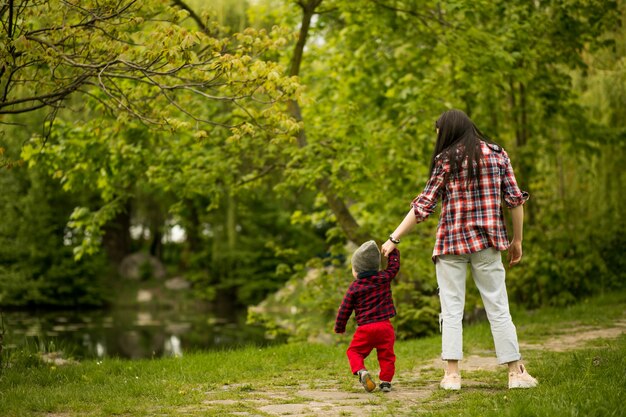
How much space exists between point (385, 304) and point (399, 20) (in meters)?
6.98

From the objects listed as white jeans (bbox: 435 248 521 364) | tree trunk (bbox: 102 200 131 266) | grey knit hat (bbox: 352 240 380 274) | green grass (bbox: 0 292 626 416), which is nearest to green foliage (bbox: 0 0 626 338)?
green grass (bbox: 0 292 626 416)

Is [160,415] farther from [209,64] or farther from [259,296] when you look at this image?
[259,296]

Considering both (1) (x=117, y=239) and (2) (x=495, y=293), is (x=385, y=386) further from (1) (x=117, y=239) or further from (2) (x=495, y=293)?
(1) (x=117, y=239)

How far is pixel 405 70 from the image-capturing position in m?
12.0

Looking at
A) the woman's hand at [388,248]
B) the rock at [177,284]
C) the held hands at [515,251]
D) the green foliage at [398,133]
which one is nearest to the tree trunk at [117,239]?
the rock at [177,284]

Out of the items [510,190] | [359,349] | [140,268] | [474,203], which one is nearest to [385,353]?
[359,349]

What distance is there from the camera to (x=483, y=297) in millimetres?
4715

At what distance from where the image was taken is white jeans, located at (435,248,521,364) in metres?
4.62

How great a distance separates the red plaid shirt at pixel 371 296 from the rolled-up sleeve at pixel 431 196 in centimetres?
39

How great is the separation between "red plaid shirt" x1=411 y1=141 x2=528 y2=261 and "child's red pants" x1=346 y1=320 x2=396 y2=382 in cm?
69

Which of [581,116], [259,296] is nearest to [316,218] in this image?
[581,116]

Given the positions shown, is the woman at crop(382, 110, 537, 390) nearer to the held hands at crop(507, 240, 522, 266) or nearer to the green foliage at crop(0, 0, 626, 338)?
the held hands at crop(507, 240, 522, 266)

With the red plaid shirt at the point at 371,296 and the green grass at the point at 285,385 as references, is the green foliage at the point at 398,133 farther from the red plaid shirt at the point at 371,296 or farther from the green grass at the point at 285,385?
the red plaid shirt at the point at 371,296

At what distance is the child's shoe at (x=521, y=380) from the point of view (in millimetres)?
4531
